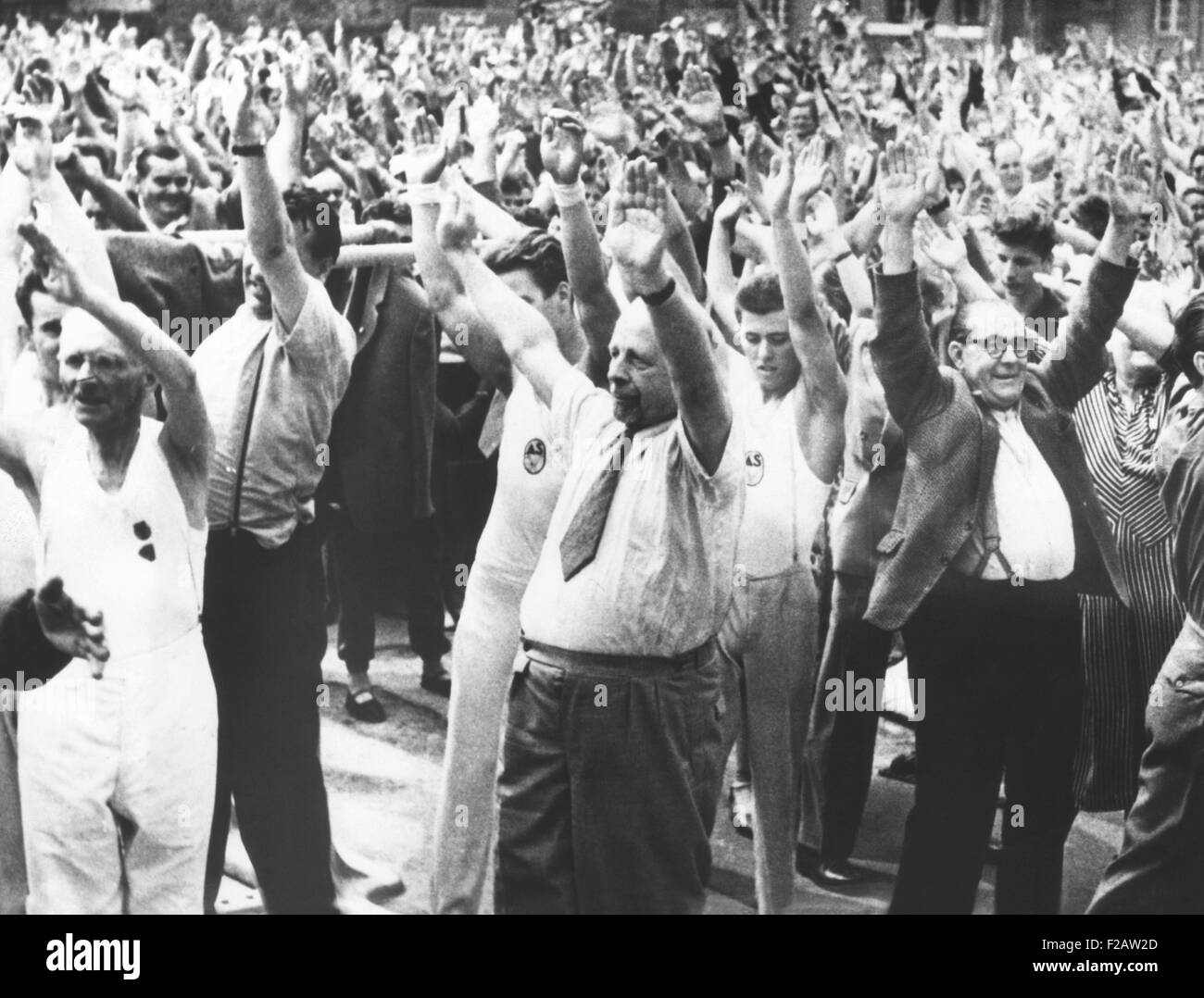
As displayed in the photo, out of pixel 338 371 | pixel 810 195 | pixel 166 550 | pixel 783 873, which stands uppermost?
pixel 810 195

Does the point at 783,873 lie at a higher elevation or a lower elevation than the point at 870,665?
lower

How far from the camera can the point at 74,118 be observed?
14.5 ft

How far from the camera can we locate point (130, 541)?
3889 mm

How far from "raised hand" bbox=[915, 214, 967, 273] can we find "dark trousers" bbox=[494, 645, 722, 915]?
1064 millimetres

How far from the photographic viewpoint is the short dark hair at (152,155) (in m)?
4.24

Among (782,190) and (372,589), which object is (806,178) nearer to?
(782,190)

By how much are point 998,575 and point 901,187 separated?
89 centimetres

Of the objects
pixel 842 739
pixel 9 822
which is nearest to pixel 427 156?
pixel 842 739

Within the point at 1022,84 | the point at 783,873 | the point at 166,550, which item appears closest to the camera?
the point at 166,550

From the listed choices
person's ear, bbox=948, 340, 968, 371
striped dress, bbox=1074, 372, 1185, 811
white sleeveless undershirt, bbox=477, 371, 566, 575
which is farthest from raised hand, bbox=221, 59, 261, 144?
striped dress, bbox=1074, 372, 1185, 811

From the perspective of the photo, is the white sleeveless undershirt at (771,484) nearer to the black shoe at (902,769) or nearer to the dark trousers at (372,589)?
the black shoe at (902,769)

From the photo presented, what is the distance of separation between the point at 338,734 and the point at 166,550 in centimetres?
58
